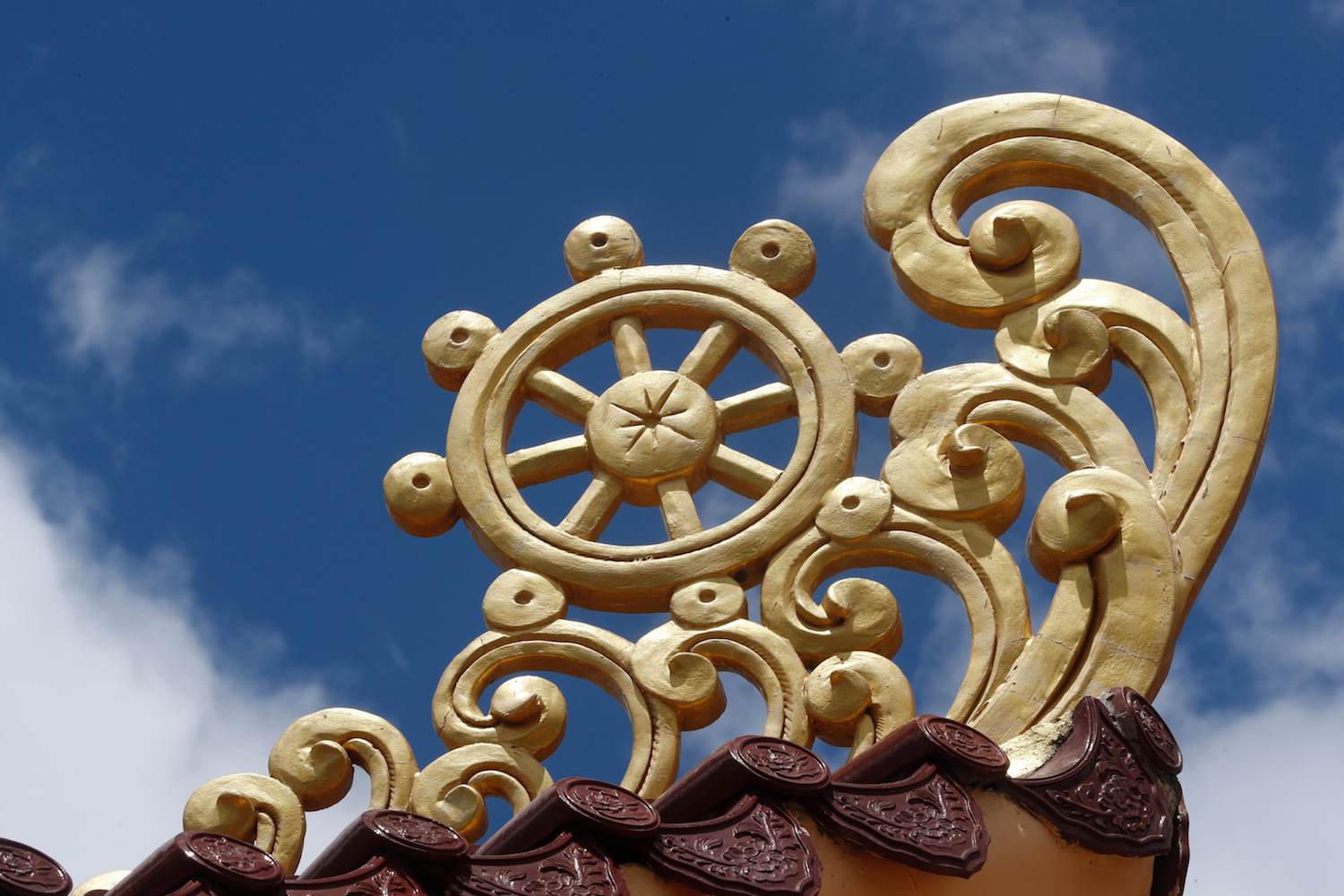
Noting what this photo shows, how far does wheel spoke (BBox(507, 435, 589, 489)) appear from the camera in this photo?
5.07 m

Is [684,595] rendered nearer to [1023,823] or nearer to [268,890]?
[1023,823]

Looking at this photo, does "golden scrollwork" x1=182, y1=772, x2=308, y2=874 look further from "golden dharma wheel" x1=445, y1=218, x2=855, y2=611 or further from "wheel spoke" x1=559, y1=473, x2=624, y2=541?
"wheel spoke" x1=559, y1=473, x2=624, y2=541

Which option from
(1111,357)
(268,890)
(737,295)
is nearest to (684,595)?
(737,295)

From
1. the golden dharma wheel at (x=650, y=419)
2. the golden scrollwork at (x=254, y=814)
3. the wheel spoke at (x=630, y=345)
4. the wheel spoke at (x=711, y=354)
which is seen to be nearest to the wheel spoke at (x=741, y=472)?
the golden dharma wheel at (x=650, y=419)

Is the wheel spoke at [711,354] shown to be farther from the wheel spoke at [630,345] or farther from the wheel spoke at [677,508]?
the wheel spoke at [677,508]

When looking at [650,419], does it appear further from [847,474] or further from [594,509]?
[847,474]

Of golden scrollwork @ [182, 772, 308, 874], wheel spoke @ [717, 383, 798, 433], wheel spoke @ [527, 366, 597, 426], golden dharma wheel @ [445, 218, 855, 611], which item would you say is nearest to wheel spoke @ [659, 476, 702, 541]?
golden dharma wheel @ [445, 218, 855, 611]

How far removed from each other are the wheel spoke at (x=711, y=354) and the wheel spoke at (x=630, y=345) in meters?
0.12

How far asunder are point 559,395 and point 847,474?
844 mm

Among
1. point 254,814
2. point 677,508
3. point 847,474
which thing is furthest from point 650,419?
point 254,814

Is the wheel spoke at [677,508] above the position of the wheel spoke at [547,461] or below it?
below

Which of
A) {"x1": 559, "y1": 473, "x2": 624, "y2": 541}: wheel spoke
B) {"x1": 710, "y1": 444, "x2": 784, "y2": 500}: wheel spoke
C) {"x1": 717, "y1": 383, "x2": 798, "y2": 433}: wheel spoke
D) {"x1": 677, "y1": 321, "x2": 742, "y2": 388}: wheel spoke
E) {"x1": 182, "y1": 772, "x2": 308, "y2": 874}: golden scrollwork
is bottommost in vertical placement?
{"x1": 182, "y1": 772, "x2": 308, "y2": 874}: golden scrollwork

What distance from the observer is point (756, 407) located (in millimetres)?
5031

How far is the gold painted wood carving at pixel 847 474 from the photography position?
452 centimetres
